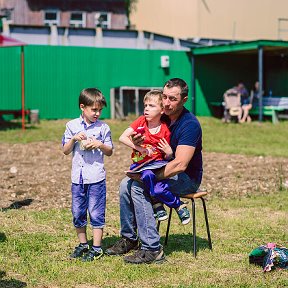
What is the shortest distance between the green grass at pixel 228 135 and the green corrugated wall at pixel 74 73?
128 cm

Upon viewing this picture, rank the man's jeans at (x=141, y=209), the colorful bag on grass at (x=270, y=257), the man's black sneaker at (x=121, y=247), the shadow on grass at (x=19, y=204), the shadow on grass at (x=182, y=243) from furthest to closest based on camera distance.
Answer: the shadow on grass at (x=19, y=204), the shadow on grass at (x=182, y=243), the man's black sneaker at (x=121, y=247), the man's jeans at (x=141, y=209), the colorful bag on grass at (x=270, y=257)

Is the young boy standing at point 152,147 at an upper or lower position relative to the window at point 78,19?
lower

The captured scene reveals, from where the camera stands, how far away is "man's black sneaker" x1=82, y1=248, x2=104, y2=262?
6366 mm

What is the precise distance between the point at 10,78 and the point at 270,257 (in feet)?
64.5

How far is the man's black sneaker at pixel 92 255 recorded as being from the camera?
637cm

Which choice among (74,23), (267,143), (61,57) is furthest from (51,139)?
(74,23)

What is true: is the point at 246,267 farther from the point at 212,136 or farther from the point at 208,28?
the point at 208,28

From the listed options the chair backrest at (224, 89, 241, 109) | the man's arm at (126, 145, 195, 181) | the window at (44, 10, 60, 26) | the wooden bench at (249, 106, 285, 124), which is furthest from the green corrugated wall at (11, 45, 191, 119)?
the man's arm at (126, 145, 195, 181)

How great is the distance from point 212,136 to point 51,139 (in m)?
4.52

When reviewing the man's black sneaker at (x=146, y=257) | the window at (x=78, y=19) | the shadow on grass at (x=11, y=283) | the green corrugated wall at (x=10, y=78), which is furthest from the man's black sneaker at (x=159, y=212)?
the window at (x=78, y=19)

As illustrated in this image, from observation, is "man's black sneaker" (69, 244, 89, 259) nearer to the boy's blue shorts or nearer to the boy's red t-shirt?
the boy's blue shorts

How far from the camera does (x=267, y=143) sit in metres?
17.7

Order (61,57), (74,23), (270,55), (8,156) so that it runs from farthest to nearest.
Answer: (74,23) → (270,55) → (61,57) → (8,156)

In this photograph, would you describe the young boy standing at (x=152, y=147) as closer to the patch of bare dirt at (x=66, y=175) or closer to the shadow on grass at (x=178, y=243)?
the shadow on grass at (x=178, y=243)
